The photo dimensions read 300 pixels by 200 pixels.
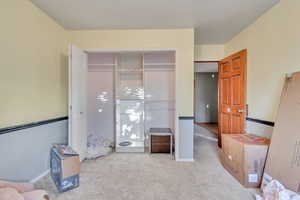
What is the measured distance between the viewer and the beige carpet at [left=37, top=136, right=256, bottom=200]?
208cm

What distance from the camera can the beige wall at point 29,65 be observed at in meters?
1.94

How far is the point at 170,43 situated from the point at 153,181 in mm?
2348

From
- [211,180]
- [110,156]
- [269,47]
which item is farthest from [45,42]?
[269,47]

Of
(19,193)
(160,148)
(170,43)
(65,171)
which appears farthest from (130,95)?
(19,193)

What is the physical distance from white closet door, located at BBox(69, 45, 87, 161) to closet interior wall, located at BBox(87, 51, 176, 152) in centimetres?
89

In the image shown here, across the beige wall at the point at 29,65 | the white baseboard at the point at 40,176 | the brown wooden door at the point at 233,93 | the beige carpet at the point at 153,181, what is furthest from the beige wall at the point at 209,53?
the white baseboard at the point at 40,176

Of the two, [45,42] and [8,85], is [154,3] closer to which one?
[45,42]

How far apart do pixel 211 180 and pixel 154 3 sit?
2560 millimetres

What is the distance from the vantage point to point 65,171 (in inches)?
84.9

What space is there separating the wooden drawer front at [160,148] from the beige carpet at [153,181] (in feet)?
0.75

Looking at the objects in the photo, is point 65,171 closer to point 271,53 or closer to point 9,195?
point 9,195

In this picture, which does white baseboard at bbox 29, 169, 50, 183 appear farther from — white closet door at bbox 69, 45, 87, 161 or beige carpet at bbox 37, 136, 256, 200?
white closet door at bbox 69, 45, 87, 161

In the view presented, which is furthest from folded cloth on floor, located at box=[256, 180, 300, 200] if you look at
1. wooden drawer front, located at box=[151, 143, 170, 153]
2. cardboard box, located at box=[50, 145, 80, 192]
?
cardboard box, located at box=[50, 145, 80, 192]

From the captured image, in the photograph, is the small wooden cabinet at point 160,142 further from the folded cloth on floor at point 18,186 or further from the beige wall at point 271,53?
the folded cloth on floor at point 18,186
